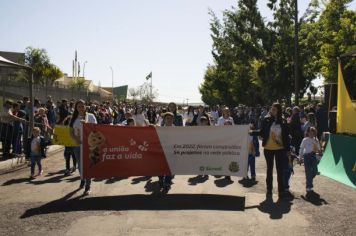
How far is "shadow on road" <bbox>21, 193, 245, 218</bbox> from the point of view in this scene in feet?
29.8

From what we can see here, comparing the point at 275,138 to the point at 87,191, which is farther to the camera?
the point at 87,191

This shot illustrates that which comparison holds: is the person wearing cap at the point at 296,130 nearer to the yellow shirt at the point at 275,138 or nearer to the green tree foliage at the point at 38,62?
the yellow shirt at the point at 275,138

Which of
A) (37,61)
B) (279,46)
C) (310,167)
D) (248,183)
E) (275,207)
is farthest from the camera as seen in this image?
(37,61)

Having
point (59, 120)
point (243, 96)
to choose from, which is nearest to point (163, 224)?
point (59, 120)

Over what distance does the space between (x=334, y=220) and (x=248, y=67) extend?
3565 centimetres

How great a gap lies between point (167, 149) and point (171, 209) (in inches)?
85.0

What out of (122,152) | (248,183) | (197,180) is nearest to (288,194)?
(248,183)

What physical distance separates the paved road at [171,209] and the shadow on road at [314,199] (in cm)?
2

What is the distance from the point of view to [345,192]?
1062 centimetres

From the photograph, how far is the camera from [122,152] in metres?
10.9

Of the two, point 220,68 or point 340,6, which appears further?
point 220,68

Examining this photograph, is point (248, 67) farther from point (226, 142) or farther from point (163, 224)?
point (163, 224)

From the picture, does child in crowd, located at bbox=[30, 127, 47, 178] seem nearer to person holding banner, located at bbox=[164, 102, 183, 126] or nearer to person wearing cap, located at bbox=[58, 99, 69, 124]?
person holding banner, located at bbox=[164, 102, 183, 126]

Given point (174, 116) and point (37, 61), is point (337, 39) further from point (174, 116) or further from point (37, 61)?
point (37, 61)
